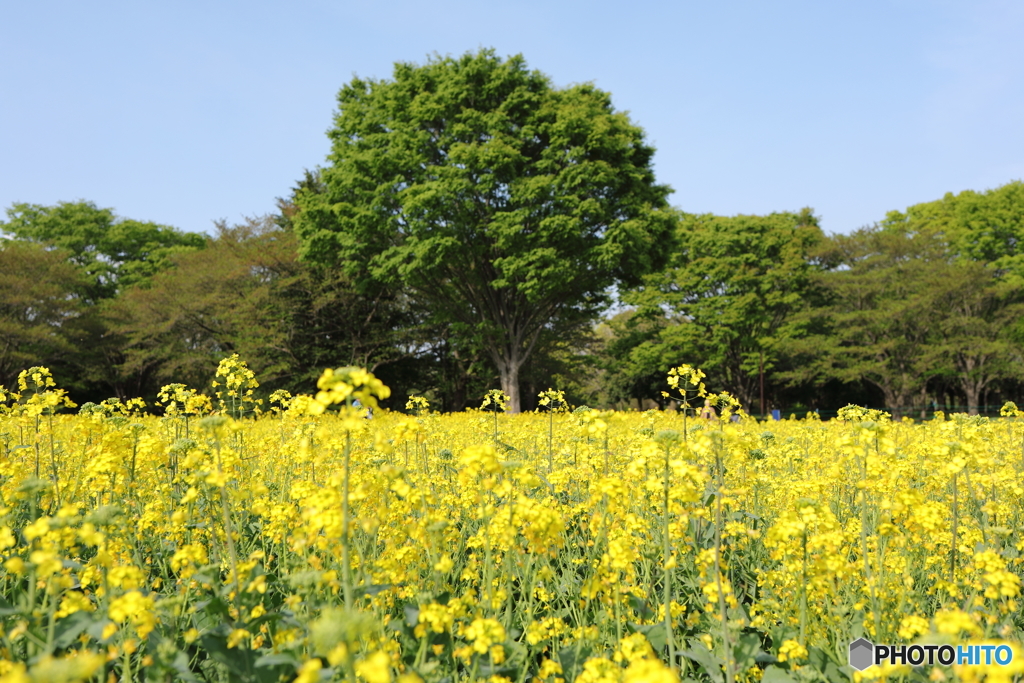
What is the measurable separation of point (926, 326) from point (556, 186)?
67.1 feet

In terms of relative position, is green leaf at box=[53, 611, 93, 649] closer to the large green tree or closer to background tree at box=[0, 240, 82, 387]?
the large green tree

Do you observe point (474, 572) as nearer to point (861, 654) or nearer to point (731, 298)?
point (861, 654)

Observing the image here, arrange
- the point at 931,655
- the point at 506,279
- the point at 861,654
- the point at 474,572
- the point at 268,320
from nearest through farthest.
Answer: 1. the point at 931,655
2. the point at 861,654
3. the point at 474,572
4. the point at 506,279
5. the point at 268,320

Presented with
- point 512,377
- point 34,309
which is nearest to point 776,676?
point 512,377

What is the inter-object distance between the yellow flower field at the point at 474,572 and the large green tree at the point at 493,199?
1466 centimetres

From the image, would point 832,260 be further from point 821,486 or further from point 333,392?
point 333,392

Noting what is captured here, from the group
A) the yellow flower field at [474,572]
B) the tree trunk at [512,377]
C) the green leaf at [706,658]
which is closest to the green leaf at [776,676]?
the yellow flower field at [474,572]

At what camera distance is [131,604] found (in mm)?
1891

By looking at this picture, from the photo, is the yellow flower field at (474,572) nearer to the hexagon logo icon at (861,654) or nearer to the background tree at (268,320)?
the hexagon logo icon at (861,654)

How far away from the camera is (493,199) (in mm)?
19859

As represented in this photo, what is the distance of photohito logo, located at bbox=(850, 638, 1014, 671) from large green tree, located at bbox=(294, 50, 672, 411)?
1623cm

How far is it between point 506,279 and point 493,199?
2.61 m

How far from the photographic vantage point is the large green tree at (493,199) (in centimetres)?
1889

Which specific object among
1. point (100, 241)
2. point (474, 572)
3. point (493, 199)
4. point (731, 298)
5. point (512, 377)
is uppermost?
point (100, 241)
